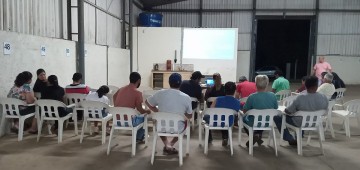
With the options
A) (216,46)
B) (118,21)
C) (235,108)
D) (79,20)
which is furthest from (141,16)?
(235,108)

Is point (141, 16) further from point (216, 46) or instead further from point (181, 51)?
point (216, 46)

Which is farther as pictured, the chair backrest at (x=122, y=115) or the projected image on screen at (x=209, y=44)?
the projected image on screen at (x=209, y=44)

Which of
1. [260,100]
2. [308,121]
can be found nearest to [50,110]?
[260,100]

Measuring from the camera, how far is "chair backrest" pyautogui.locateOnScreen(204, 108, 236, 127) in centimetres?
386

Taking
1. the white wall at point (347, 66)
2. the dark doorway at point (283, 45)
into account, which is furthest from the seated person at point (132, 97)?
the dark doorway at point (283, 45)

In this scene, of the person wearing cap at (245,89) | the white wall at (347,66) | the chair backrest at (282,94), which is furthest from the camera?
the white wall at (347,66)

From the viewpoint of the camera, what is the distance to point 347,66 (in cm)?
1398

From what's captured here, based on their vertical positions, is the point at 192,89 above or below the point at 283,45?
below

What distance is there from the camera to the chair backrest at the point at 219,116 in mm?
3863

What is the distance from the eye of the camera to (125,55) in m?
10.7

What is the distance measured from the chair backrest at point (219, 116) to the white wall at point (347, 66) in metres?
11.7

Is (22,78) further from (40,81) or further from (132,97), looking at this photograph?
(132,97)

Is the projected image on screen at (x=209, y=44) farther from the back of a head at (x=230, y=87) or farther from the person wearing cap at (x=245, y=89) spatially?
the back of a head at (x=230, y=87)

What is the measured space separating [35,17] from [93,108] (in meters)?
2.54
